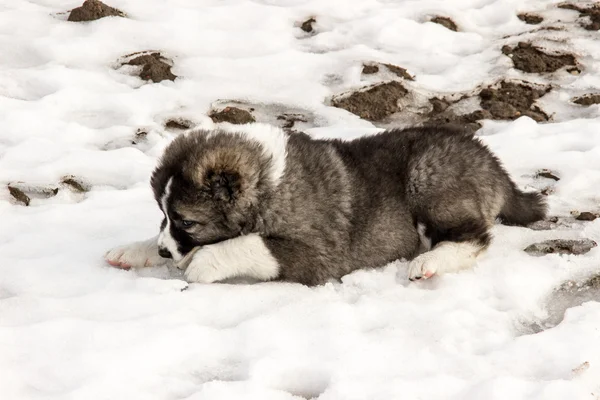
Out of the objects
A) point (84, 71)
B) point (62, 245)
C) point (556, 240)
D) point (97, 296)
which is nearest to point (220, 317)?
point (97, 296)

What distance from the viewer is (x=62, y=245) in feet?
15.8

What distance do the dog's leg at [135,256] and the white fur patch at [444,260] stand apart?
1.60m

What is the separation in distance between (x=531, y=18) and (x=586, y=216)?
4.11 meters

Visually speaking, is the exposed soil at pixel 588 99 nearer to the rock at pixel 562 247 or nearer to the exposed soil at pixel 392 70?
the exposed soil at pixel 392 70

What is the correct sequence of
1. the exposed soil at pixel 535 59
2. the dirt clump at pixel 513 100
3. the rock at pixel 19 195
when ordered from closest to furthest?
the rock at pixel 19 195 → the dirt clump at pixel 513 100 → the exposed soil at pixel 535 59

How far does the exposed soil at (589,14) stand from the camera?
8.26 meters

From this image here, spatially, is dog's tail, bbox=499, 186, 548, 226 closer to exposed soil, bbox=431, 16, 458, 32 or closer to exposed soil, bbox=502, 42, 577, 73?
exposed soil, bbox=502, 42, 577, 73

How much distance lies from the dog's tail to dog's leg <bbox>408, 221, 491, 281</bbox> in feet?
1.42

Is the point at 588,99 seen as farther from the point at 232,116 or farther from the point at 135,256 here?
the point at 135,256

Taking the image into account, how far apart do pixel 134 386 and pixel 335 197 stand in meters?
1.86

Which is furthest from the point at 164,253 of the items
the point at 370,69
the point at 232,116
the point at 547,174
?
the point at 370,69

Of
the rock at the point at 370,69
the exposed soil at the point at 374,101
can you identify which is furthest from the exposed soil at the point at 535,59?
the rock at the point at 370,69

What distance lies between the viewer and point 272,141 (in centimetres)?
Answer: 455

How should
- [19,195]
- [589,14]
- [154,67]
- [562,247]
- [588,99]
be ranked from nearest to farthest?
1. [562,247]
2. [19,195]
3. [588,99]
4. [154,67]
5. [589,14]
